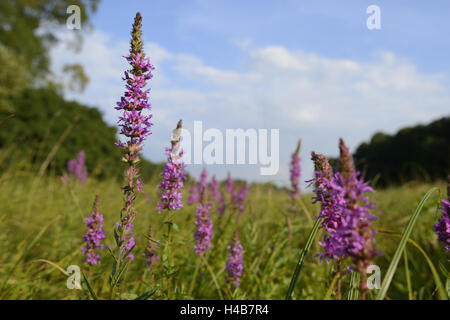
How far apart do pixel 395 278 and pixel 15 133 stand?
18.9 meters

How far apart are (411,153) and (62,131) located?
28.3 meters

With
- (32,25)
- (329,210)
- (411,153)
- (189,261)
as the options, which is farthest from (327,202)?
(32,25)

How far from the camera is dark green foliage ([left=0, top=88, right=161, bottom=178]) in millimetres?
18008

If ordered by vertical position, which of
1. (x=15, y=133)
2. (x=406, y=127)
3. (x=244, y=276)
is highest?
(x=406, y=127)

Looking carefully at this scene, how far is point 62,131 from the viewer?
18141mm

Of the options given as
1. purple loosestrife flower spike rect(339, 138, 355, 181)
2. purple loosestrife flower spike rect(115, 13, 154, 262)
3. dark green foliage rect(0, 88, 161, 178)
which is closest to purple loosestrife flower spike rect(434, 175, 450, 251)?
purple loosestrife flower spike rect(339, 138, 355, 181)

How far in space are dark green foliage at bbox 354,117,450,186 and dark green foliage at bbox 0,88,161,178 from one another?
63.0ft

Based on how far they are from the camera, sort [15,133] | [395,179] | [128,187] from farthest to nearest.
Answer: [395,179] → [15,133] → [128,187]

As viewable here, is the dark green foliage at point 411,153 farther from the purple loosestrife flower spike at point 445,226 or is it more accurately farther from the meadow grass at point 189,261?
the purple loosestrife flower spike at point 445,226

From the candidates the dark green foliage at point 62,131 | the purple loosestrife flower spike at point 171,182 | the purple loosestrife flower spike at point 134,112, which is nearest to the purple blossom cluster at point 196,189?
Result: the purple loosestrife flower spike at point 171,182
